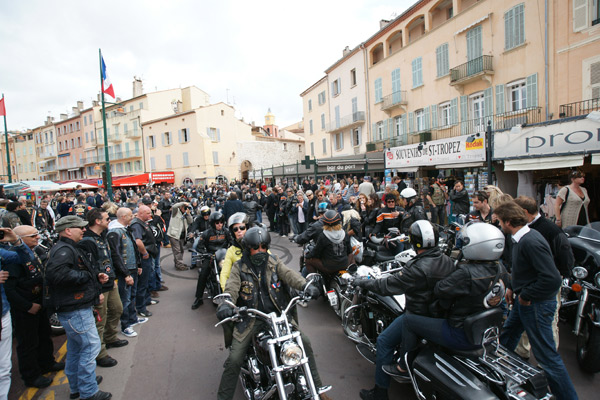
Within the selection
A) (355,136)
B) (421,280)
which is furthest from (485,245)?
(355,136)

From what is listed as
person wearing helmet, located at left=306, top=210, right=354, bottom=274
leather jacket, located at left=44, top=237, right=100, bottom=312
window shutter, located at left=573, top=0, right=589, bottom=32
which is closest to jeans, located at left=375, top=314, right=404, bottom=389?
person wearing helmet, located at left=306, top=210, right=354, bottom=274

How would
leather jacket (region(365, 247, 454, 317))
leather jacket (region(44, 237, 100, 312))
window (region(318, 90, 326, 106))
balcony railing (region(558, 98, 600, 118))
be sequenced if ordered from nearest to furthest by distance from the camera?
leather jacket (region(365, 247, 454, 317)), leather jacket (region(44, 237, 100, 312)), balcony railing (region(558, 98, 600, 118)), window (region(318, 90, 326, 106))

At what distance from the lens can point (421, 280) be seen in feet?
9.12

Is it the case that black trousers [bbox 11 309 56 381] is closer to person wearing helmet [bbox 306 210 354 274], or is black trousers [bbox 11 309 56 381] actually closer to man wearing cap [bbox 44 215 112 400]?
man wearing cap [bbox 44 215 112 400]

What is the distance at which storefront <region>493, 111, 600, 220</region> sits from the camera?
28.1 ft

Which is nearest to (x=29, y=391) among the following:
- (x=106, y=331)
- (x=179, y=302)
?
(x=106, y=331)

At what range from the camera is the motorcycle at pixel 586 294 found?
3.38m

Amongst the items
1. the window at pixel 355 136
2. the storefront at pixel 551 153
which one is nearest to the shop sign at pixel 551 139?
the storefront at pixel 551 153

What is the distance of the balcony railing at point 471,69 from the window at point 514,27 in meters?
0.94

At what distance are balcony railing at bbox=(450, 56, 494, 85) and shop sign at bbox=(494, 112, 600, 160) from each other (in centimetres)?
650

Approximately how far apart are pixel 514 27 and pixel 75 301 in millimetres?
17988

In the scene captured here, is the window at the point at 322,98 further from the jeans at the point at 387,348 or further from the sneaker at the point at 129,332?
the jeans at the point at 387,348

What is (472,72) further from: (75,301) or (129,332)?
(75,301)

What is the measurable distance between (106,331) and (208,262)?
1.86 m
